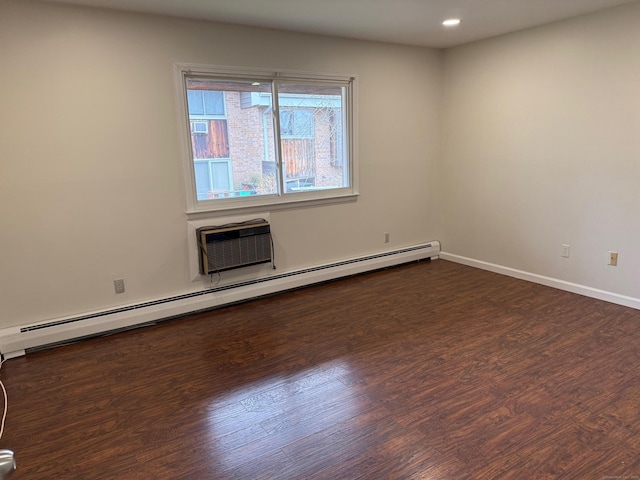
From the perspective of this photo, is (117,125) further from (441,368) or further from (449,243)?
(449,243)

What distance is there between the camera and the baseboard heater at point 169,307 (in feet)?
9.91

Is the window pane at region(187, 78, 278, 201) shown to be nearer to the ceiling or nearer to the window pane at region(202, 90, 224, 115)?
the window pane at region(202, 90, 224, 115)

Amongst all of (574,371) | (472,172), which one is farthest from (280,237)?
(574,371)

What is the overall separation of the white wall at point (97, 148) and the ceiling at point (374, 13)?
7.6 inches

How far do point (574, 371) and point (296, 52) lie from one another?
3363 mm

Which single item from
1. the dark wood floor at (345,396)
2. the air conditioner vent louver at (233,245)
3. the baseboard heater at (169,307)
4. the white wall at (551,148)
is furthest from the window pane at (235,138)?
the white wall at (551,148)

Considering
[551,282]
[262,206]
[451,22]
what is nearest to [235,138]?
[262,206]

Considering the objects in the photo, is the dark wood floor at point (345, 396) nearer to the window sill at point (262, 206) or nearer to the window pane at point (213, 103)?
the window sill at point (262, 206)

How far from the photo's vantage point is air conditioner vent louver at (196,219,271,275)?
11.8ft

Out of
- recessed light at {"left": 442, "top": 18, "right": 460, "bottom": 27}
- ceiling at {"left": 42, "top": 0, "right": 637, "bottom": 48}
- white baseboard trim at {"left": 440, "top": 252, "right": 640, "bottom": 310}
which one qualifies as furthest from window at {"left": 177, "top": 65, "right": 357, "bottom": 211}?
white baseboard trim at {"left": 440, "top": 252, "right": 640, "bottom": 310}

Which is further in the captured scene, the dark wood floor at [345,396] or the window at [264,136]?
the window at [264,136]

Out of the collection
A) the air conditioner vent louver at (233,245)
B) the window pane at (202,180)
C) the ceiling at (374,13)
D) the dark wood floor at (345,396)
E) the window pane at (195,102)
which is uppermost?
the ceiling at (374,13)

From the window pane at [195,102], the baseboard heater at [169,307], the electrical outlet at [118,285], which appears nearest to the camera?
the baseboard heater at [169,307]

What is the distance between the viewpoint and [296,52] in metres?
3.89
